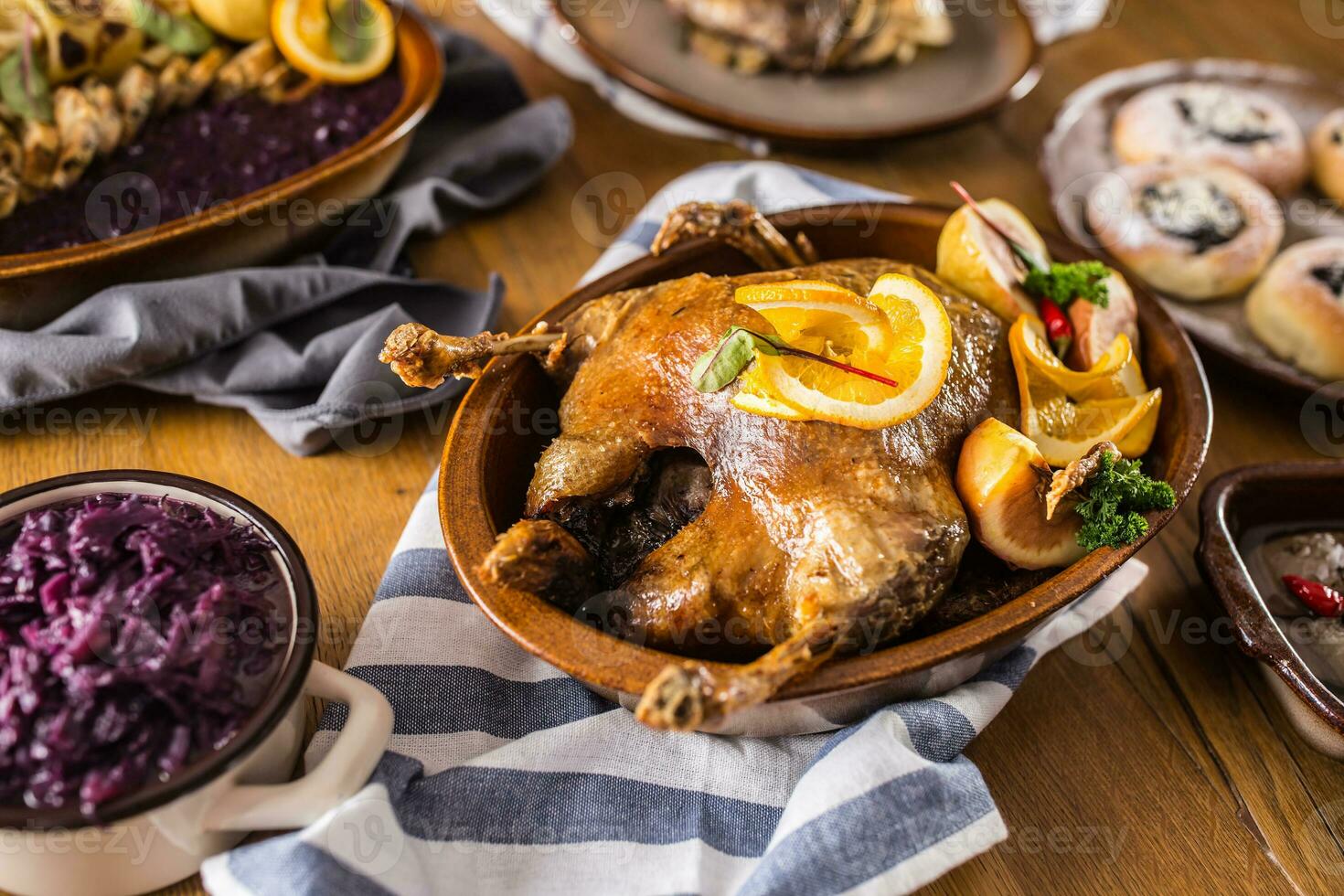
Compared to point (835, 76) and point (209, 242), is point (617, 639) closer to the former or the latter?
point (209, 242)

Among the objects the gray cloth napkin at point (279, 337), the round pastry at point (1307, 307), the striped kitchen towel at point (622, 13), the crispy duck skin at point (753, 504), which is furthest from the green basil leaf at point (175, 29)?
the round pastry at point (1307, 307)

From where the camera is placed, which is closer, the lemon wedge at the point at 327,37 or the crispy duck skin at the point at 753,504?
the crispy duck skin at the point at 753,504

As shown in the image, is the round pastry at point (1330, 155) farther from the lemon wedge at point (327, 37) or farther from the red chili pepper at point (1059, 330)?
the lemon wedge at point (327, 37)

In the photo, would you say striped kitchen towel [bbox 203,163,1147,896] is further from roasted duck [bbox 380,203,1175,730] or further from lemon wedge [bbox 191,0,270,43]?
lemon wedge [bbox 191,0,270,43]

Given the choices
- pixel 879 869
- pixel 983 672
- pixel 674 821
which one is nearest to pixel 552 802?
pixel 674 821

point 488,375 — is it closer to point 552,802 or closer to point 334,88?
point 552,802

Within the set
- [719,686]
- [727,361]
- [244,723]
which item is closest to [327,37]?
[727,361]
